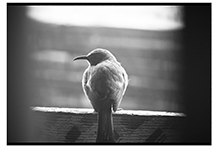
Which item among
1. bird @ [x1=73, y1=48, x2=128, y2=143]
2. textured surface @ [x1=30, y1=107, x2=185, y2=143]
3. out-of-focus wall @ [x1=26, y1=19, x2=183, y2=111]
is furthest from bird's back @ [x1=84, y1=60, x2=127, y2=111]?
out-of-focus wall @ [x1=26, y1=19, x2=183, y2=111]

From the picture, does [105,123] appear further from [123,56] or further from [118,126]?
[123,56]

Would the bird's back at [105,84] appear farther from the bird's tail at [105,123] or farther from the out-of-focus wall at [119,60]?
the out-of-focus wall at [119,60]

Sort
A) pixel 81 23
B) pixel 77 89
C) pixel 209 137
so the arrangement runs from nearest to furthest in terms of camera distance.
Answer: pixel 209 137 < pixel 81 23 < pixel 77 89

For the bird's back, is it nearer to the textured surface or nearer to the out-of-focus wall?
the textured surface

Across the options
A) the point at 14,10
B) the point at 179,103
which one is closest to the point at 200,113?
the point at 179,103

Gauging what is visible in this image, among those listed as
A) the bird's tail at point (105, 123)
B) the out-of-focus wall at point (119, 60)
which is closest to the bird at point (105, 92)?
the bird's tail at point (105, 123)

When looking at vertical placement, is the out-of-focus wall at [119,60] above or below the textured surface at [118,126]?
above

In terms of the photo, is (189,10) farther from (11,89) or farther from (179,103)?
(11,89)

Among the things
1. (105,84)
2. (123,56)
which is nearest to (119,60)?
(123,56)
